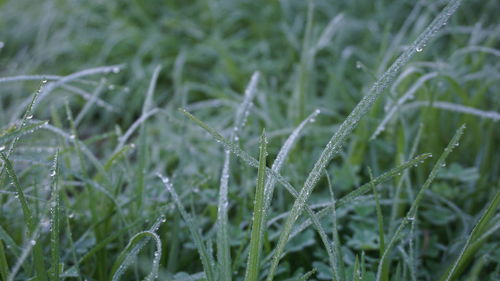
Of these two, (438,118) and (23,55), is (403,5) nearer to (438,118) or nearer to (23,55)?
(438,118)

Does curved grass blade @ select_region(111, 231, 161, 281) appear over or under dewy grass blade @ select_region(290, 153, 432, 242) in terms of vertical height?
under

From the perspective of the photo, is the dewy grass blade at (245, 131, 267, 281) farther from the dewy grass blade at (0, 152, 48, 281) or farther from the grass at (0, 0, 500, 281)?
the dewy grass blade at (0, 152, 48, 281)

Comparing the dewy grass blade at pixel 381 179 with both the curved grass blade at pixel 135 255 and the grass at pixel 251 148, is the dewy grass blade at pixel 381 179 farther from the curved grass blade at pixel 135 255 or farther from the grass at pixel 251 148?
the curved grass blade at pixel 135 255

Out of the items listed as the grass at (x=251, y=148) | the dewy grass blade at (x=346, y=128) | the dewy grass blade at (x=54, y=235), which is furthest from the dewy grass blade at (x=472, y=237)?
the dewy grass blade at (x=54, y=235)

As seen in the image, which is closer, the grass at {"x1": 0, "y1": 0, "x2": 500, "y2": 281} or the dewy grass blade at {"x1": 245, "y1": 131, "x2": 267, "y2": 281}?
the dewy grass blade at {"x1": 245, "y1": 131, "x2": 267, "y2": 281}

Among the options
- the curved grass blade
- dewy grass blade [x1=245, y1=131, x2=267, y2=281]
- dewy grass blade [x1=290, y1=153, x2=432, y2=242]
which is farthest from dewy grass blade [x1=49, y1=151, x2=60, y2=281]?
dewy grass blade [x1=290, y1=153, x2=432, y2=242]

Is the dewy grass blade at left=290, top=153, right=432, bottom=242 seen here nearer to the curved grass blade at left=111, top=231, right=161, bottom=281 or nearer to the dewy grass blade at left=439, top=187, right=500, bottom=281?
the dewy grass blade at left=439, top=187, right=500, bottom=281

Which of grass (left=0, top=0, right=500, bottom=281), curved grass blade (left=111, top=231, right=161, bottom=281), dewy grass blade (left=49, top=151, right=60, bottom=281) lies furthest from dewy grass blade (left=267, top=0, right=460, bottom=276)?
dewy grass blade (left=49, top=151, right=60, bottom=281)

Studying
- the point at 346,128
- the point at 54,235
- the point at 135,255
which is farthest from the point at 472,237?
the point at 54,235

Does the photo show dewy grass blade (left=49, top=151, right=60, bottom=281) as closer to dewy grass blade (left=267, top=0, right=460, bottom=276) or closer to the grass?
the grass

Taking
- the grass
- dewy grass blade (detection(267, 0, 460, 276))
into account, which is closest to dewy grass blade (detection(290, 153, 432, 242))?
the grass
